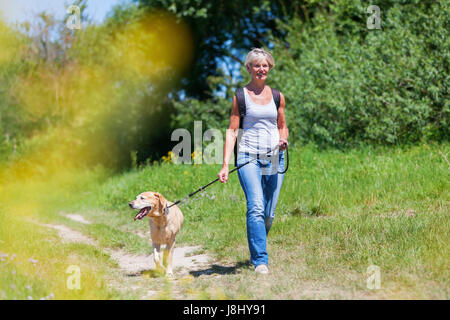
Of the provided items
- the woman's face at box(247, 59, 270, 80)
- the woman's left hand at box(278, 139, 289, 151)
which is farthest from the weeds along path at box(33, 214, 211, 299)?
the woman's face at box(247, 59, 270, 80)

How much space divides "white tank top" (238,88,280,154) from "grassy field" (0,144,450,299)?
1429mm

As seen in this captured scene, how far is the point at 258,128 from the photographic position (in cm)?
527

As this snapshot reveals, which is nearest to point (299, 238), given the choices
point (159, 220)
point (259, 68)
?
point (159, 220)

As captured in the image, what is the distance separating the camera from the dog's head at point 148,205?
5.54 m

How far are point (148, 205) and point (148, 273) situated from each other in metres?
1.07

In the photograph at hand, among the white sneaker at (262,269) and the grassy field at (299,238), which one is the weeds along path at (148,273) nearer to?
the grassy field at (299,238)

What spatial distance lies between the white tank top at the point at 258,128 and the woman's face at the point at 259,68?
21 centimetres

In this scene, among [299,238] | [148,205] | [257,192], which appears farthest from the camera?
[299,238]

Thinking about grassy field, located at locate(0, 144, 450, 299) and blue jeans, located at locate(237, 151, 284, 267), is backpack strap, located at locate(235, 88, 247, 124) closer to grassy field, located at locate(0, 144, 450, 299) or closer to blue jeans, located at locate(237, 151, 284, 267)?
blue jeans, located at locate(237, 151, 284, 267)

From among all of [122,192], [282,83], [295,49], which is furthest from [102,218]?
[295,49]

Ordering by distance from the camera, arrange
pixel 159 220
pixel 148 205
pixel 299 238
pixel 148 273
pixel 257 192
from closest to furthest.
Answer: pixel 257 192 → pixel 148 205 → pixel 159 220 → pixel 148 273 → pixel 299 238

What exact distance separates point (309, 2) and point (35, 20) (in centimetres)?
1342

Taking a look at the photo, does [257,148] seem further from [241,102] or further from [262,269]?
[262,269]
